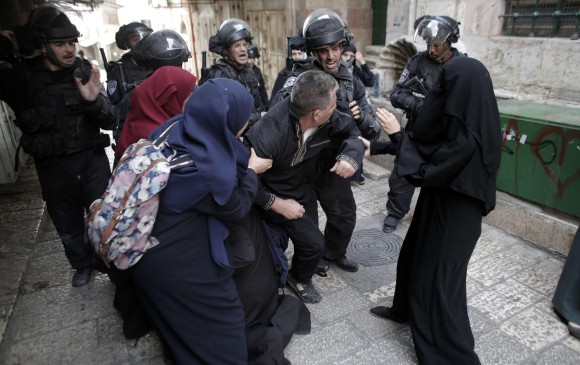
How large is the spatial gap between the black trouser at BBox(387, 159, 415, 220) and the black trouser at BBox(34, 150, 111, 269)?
115 inches

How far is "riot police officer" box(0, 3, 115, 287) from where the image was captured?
3.15 m

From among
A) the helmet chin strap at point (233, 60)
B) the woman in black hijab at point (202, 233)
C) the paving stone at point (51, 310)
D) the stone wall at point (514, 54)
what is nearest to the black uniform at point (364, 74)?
the stone wall at point (514, 54)

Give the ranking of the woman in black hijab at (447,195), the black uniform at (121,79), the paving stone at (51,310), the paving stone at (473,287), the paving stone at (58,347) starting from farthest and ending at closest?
the black uniform at (121,79)
the paving stone at (473,287)
the paving stone at (51,310)
the paving stone at (58,347)
the woman in black hijab at (447,195)

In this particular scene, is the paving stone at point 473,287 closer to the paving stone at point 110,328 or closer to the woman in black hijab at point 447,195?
the woman in black hijab at point 447,195

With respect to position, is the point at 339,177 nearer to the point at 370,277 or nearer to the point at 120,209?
Answer: the point at 370,277

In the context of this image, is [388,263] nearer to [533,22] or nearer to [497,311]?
[497,311]

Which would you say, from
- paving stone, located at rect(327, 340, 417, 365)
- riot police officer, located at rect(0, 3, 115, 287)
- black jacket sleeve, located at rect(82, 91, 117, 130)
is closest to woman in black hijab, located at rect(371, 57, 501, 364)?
paving stone, located at rect(327, 340, 417, 365)

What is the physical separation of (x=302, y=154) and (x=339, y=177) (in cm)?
58

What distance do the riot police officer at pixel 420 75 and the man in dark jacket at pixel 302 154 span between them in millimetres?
1214

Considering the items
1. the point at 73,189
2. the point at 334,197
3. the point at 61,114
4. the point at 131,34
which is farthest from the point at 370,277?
the point at 131,34

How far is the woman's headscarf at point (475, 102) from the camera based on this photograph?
200 cm

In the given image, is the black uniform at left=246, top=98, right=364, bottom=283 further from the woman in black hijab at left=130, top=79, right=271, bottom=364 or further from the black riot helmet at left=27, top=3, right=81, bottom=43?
the black riot helmet at left=27, top=3, right=81, bottom=43

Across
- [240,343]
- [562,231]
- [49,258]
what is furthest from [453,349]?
[49,258]

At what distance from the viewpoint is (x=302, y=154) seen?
3010 millimetres
